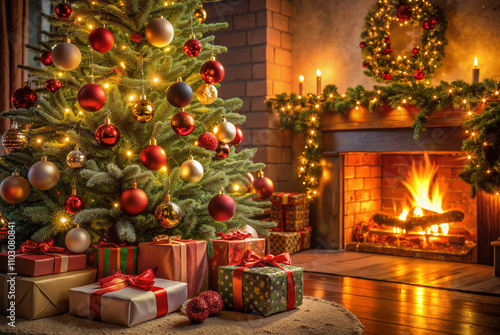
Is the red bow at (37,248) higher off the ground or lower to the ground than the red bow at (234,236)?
lower

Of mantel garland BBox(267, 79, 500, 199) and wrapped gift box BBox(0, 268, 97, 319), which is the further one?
mantel garland BBox(267, 79, 500, 199)


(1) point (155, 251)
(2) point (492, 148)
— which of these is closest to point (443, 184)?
(2) point (492, 148)

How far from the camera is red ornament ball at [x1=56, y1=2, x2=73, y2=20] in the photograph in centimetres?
264

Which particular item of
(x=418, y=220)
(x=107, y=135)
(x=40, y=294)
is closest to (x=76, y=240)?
(x=40, y=294)

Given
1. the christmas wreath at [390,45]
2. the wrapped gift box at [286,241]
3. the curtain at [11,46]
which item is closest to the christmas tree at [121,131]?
the curtain at [11,46]

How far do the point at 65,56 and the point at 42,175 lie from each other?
0.58 meters

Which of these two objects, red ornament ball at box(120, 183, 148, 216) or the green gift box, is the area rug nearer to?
the green gift box

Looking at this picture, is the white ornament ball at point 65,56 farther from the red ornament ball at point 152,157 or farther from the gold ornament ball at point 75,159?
the red ornament ball at point 152,157

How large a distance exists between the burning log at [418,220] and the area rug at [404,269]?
0.30m

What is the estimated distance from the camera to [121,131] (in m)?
2.73

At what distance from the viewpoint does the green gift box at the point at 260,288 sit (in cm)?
248

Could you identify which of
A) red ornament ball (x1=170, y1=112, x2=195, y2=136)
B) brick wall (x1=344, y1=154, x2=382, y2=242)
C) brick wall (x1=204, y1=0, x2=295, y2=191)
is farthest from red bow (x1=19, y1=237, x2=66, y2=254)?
brick wall (x1=344, y1=154, x2=382, y2=242)

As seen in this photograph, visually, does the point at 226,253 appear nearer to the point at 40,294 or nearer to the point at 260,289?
the point at 260,289

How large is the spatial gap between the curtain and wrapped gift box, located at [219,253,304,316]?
7.48ft
